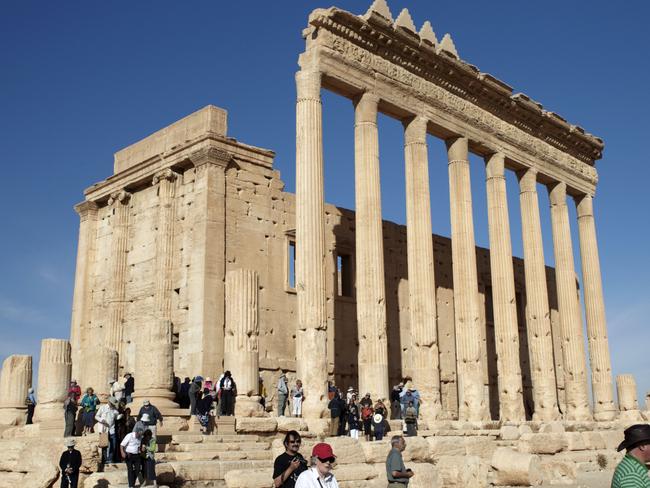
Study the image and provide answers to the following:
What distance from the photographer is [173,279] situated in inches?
997

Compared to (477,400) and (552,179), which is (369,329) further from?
(552,179)

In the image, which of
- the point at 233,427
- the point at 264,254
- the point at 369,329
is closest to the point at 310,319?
the point at 369,329

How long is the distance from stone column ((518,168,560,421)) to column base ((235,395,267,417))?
13.3m

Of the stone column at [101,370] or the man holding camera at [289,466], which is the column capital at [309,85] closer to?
the stone column at [101,370]

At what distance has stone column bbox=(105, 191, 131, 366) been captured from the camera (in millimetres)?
27016

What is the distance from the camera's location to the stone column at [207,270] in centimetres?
2362

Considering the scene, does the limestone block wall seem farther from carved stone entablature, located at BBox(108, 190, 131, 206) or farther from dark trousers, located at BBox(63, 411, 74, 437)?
dark trousers, located at BBox(63, 411, 74, 437)

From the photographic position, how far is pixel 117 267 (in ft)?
90.7

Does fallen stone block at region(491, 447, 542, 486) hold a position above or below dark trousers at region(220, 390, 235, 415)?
below

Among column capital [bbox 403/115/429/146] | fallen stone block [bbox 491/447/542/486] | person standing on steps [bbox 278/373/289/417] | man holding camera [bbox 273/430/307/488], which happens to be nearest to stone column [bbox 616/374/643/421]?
column capital [bbox 403/115/429/146]

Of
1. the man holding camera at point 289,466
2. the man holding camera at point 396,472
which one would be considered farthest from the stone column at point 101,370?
the man holding camera at point 289,466

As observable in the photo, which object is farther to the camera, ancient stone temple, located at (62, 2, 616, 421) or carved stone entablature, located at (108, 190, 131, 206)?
carved stone entablature, located at (108, 190, 131, 206)

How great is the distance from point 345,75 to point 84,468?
13.5 metres

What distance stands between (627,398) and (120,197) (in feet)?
68.1
